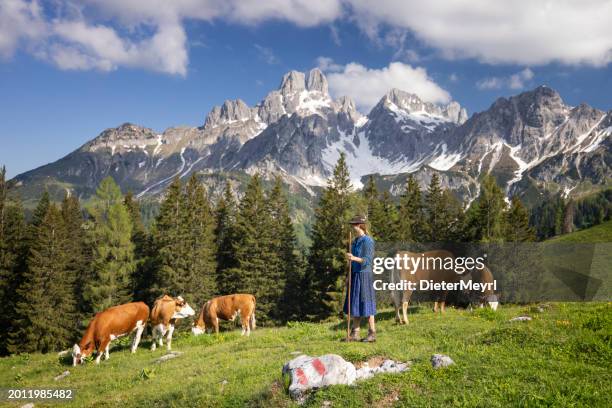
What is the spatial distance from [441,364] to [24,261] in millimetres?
48693

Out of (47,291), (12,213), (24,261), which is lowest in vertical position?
(47,291)

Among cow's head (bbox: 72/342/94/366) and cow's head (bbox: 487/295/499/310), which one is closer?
cow's head (bbox: 72/342/94/366)

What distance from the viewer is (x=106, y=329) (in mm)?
18031

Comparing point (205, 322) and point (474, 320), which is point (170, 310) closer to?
point (205, 322)

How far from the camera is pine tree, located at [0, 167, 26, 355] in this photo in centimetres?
4291

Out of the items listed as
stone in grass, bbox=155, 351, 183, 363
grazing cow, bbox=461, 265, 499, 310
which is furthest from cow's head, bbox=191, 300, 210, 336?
grazing cow, bbox=461, 265, 499, 310

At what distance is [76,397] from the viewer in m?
12.8

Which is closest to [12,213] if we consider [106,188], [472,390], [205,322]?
[106,188]

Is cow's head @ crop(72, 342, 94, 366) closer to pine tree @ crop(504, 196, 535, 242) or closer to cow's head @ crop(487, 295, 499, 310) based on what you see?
cow's head @ crop(487, 295, 499, 310)

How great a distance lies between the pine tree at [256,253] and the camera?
47.8 metres

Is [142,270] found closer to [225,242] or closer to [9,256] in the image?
[225,242]

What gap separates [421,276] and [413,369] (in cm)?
996

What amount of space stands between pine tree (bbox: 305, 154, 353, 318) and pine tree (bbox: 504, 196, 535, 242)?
Answer: 74.5 ft

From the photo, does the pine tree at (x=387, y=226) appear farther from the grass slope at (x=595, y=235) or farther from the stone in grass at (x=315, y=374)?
the grass slope at (x=595, y=235)
